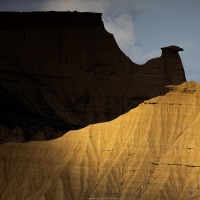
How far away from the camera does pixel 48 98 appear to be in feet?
628

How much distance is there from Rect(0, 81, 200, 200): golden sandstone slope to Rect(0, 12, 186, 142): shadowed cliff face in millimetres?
50942

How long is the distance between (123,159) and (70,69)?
67.5 metres

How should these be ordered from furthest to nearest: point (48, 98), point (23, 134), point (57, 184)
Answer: point (48, 98) → point (23, 134) → point (57, 184)

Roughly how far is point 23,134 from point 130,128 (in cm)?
3891

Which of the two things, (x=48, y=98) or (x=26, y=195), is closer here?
(x=26, y=195)

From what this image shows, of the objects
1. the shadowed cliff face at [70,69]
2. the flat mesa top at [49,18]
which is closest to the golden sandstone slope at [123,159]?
the shadowed cliff face at [70,69]

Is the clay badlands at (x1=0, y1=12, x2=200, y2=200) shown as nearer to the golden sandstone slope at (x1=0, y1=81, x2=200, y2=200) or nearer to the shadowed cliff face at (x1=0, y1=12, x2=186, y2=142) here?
the golden sandstone slope at (x1=0, y1=81, x2=200, y2=200)

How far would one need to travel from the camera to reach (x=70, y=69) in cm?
19612

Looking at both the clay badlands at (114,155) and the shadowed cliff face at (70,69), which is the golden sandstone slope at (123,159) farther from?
the shadowed cliff face at (70,69)

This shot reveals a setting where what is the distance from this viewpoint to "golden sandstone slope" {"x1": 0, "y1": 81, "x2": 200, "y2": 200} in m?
126

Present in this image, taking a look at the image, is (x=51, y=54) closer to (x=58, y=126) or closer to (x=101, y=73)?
(x=101, y=73)

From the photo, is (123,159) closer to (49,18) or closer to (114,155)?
(114,155)

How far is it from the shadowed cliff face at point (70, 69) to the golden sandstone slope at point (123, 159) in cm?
5094

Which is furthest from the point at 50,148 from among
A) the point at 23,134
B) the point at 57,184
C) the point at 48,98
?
the point at 48,98
